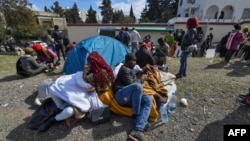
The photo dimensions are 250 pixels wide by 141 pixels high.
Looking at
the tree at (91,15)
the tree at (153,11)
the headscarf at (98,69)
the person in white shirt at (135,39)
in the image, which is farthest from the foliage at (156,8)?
the headscarf at (98,69)

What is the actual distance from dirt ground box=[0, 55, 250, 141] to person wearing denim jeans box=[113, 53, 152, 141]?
0.26 metres

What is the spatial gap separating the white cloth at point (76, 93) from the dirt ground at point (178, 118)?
1.38ft

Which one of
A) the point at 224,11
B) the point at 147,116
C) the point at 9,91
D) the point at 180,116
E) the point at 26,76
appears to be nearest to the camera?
the point at 147,116

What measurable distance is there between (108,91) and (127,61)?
2.39ft

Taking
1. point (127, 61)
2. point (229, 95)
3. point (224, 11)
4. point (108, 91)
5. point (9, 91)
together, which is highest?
point (224, 11)

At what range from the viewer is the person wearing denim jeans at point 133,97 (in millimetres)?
2680

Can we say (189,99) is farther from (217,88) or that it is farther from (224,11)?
(224,11)

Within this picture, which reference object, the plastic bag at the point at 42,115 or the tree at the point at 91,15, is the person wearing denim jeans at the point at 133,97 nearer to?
the plastic bag at the point at 42,115

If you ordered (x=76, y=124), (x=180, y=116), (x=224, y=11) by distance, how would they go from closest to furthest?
(x=76, y=124) → (x=180, y=116) → (x=224, y=11)

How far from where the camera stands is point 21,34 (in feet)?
82.0

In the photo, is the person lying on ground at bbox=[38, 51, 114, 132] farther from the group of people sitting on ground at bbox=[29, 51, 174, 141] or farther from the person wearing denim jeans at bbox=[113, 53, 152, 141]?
the person wearing denim jeans at bbox=[113, 53, 152, 141]

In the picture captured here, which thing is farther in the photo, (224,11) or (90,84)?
(224,11)

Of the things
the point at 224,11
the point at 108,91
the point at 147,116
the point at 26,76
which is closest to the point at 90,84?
the point at 108,91

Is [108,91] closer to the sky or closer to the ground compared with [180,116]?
closer to the sky
